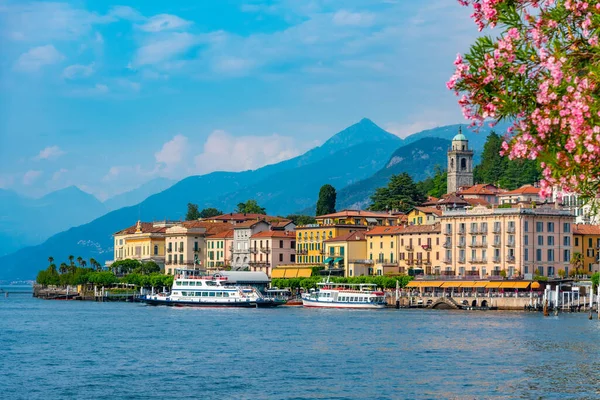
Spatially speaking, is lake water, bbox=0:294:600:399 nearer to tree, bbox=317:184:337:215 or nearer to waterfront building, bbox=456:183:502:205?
waterfront building, bbox=456:183:502:205

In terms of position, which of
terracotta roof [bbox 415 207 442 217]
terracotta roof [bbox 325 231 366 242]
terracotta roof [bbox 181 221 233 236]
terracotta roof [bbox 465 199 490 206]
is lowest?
terracotta roof [bbox 325 231 366 242]

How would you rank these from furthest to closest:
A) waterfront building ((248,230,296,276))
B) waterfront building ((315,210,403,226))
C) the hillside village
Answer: waterfront building ((248,230,296,276)) < waterfront building ((315,210,403,226)) < the hillside village

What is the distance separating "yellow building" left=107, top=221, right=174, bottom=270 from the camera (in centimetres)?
17812

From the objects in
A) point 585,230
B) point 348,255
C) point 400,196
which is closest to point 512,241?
point 585,230

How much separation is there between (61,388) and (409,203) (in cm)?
12606

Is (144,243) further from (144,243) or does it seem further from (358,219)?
(358,219)

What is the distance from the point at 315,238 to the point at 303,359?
93.3 m

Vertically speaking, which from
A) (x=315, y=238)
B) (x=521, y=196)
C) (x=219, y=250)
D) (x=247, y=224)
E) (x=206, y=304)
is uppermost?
(x=521, y=196)

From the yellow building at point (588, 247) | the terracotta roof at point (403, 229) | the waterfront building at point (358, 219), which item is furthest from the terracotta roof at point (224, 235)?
the yellow building at point (588, 247)

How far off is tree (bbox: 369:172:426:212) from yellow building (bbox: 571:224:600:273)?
44.1m

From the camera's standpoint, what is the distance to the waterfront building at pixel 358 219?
148750 millimetres

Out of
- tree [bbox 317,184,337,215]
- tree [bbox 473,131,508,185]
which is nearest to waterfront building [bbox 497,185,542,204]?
tree [bbox 317,184,337,215]

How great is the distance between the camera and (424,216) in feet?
445

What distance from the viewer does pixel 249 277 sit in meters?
146
